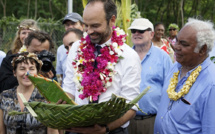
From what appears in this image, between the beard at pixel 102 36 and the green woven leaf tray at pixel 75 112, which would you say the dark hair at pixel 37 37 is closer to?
the beard at pixel 102 36

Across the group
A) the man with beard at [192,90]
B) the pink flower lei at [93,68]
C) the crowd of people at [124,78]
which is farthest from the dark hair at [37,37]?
the man with beard at [192,90]

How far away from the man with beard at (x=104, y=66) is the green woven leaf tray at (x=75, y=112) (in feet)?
1.23

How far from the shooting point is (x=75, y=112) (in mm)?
2654

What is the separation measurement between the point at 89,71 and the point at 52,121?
2.91 ft

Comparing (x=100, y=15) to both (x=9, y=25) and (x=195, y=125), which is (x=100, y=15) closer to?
(x=195, y=125)

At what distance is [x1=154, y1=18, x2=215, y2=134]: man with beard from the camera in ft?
11.0

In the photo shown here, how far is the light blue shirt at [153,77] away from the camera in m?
5.11

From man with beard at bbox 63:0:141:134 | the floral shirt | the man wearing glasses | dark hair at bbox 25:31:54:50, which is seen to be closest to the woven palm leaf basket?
man with beard at bbox 63:0:141:134

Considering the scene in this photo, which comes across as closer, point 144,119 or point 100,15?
point 100,15

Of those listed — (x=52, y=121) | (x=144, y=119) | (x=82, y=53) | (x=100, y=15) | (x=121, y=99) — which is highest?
(x=100, y=15)

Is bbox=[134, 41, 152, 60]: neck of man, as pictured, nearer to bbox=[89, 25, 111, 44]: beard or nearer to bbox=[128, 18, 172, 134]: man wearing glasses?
bbox=[128, 18, 172, 134]: man wearing glasses

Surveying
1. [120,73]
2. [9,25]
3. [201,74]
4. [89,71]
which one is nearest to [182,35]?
[201,74]

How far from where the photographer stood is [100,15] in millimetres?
3299

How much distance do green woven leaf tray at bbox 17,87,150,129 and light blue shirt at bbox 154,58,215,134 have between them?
84cm
